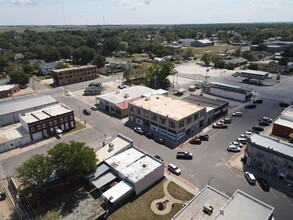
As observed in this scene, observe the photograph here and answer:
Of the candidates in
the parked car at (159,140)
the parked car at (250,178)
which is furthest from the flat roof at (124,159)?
the parked car at (250,178)

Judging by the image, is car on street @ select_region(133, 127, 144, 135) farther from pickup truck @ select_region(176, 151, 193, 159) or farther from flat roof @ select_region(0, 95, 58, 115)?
flat roof @ select_region(0, 95, 58, 115)

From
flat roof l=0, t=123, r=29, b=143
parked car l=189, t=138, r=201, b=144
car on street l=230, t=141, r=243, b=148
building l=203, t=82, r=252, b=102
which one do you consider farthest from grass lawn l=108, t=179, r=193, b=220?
building l=203, t=82, r=252, b=102

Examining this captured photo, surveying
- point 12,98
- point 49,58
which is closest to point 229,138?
point 12,98

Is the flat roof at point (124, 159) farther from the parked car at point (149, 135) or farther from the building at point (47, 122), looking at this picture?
the building at point (47, 122)

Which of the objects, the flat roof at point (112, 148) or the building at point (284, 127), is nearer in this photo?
the flat roof at point (112, 148)

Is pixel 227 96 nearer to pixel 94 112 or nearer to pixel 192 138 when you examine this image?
pixel 192 138

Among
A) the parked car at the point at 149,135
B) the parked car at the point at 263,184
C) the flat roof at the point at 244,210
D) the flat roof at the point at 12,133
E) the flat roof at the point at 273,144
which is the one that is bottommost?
the parked car at the point at 263,184
